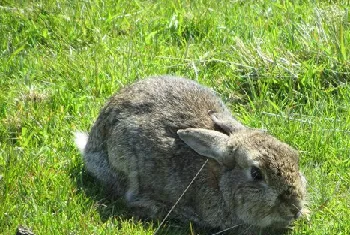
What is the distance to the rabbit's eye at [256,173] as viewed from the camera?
6.18 metres

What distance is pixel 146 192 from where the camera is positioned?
6.84 meters

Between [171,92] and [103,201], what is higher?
[171,92]

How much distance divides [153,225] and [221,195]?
55cm

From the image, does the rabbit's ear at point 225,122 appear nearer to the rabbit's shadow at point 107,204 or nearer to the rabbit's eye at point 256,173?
the rabbit's eye at point 256,173

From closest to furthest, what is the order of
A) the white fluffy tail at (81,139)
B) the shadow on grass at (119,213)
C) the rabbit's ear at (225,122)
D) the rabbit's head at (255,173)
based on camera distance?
the rabbit's head at (255,173) → the shadow on grass at (119,213) → the rabbit's ear at (225,122) → the white fluffy tail at (81,139)

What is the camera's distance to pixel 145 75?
26.9 feet

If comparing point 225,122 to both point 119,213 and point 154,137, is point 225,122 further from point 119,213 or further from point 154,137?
point 119,213

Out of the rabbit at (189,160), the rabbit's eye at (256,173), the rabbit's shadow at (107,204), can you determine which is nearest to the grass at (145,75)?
the rabbit's shadow at (107,204)

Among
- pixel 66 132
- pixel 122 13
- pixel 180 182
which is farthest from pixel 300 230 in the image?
pixel 122 13

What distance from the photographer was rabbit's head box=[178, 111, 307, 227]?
6.09 meters

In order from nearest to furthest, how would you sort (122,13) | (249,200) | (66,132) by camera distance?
(249,200) < (66,132) < (122,13)

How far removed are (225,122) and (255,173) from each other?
0.66 meters

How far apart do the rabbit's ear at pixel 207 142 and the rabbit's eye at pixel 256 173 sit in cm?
31

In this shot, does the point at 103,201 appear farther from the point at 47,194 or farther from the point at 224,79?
the point at 224,79
